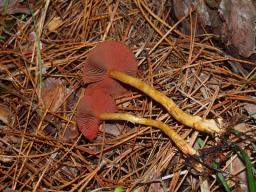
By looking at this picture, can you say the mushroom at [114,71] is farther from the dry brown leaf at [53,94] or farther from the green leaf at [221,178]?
the green leaf at [221,178]

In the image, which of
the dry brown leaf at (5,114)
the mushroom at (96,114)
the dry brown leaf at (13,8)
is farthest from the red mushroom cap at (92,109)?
the dry brown leaf at (13,8)

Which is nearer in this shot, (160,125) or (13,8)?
(160,125)

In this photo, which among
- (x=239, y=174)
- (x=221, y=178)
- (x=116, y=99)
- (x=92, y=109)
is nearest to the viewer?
(x=221, y=178)

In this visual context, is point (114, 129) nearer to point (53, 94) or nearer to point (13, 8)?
point (53, 94)

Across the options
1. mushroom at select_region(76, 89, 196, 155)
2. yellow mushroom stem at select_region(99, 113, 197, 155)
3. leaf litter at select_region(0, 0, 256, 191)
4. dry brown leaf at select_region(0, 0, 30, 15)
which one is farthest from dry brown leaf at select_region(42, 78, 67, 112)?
dry brown leaf at select_region(0, 0, 30, 15)

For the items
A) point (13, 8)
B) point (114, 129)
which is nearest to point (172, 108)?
point (114, 129)

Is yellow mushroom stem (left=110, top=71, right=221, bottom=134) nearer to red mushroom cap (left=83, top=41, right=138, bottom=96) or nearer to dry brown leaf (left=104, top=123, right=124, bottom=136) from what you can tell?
red mushroom cap (left=83, top=41, right=138, bottom=96)

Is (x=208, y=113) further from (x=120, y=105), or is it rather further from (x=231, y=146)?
(x=120, y=105)
